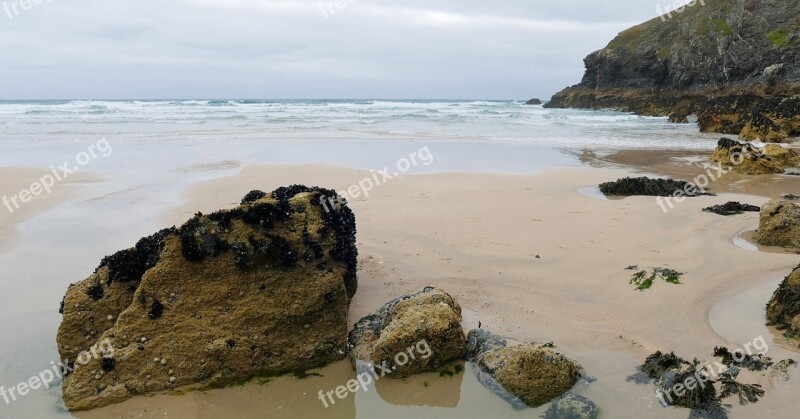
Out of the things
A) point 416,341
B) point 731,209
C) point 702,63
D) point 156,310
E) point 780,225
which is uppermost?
point 702,63

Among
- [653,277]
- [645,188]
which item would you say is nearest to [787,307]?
[653,277]

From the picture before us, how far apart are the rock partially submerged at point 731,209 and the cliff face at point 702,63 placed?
23.5m

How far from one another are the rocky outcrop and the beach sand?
0.15 m

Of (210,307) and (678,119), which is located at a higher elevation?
(210,307)

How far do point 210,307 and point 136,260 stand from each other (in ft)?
2.63

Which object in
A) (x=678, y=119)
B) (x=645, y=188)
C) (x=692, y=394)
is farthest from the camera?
(x=678, y=119)

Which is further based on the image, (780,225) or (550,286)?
(780,225)

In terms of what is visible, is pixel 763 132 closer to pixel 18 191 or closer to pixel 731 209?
pixel 731 209

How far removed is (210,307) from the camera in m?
4.59

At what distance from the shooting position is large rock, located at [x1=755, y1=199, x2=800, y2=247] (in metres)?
7.14

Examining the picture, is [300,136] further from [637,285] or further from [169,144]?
→ [637,285]
